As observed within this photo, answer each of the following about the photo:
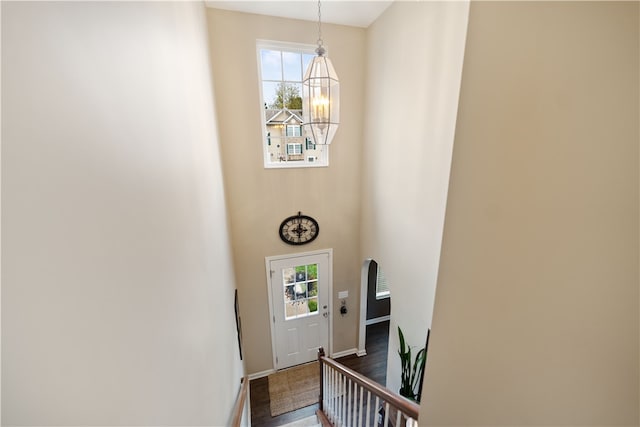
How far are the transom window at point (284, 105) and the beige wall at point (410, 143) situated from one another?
2.78ft

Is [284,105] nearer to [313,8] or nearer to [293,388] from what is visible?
[313,8]

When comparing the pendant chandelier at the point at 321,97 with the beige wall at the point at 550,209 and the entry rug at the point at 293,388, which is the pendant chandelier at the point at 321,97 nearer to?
the beige wall at the point at 550,209

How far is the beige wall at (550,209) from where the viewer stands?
489 millimetres

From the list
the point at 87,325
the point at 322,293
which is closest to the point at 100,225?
the point at 87,325

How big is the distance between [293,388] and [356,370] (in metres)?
1.01

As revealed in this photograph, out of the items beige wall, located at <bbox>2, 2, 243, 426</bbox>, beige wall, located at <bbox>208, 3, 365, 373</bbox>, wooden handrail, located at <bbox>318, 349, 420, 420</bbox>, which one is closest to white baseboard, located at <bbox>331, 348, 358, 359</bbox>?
beige wall, located at <bbox>208, 3, 365, 373</bbox>

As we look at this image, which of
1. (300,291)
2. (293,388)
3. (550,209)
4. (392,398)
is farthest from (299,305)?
(550,209)

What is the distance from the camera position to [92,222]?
604 millimetres

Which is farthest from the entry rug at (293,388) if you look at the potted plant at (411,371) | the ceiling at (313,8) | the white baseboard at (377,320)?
the ceiling at (313,8)

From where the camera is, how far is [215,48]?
9.75 feet

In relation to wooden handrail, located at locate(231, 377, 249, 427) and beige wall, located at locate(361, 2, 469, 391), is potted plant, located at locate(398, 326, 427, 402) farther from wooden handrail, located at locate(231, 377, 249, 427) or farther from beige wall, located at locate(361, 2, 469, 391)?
wooden handrail, located at locate(231, 377, 249, 427)

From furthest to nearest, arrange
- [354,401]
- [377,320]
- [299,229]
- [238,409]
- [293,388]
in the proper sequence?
[377,320] < [293,388] < [299,229] < [238,409] < [354,401]

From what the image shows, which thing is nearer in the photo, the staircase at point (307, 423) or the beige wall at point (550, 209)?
the beige wall at point (550, 209)

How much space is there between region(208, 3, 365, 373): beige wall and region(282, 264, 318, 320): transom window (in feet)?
1.02
